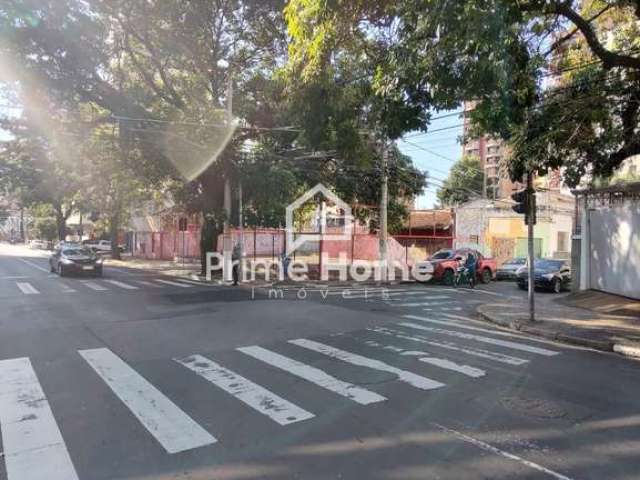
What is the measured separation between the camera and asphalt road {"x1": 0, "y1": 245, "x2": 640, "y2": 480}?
4211 millimetres

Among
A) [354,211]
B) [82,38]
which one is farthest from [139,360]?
[354,211]

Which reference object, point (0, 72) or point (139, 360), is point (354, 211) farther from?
point (139, 360)

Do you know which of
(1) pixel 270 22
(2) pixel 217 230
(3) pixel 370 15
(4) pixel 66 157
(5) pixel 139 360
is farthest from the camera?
(4) pixel 66 157

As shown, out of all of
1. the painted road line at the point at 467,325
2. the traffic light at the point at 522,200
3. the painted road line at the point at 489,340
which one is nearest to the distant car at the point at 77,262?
the painted road line at the point at 467,325

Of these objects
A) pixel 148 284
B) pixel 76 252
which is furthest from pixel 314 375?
pixel 76 252

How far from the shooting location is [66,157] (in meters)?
29.6

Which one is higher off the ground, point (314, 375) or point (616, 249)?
point (616, 249)

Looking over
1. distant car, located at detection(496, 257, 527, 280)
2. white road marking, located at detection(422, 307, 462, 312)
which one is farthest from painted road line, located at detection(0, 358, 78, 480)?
distant car, located at detection(496, 257, 527, 280)

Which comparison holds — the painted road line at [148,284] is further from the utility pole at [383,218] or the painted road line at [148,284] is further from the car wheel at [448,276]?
the car wheel at [448,276]

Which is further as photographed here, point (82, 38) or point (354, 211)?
point (354, 211)

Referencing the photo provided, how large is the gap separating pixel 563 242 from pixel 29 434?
4453 cm

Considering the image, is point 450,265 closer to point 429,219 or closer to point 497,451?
point 429,219

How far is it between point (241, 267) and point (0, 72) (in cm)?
1178

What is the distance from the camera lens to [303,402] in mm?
5734
